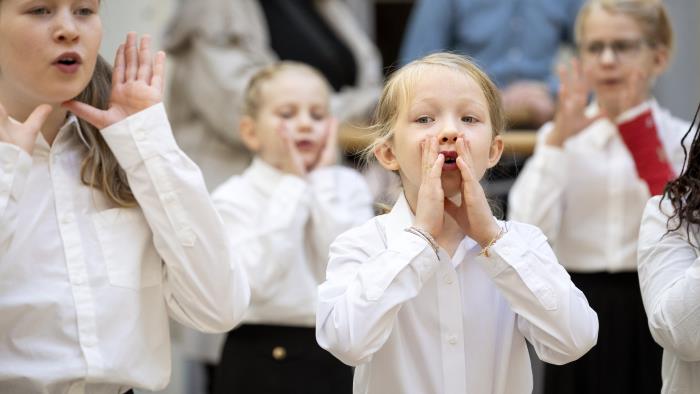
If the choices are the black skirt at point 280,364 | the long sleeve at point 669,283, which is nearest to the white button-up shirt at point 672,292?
the long sleeve at point 669,283

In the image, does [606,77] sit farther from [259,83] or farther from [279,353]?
[279,353]

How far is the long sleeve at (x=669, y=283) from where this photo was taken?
2.16m

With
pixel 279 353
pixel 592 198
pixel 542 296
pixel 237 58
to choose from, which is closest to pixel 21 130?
pixel 542 296

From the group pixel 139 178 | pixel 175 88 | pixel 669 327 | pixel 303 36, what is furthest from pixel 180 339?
pixel 669 327

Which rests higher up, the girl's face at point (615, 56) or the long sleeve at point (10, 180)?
the girl's face at point (615, 56)

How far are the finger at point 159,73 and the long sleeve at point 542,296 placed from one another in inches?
32.9

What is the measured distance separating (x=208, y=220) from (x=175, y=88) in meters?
2.39

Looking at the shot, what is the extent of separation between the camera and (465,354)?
2127mm

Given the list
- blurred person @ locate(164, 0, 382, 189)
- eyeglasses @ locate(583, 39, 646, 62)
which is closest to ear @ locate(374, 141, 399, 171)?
eyeglasses @ locate(583, 39, 646, 62)

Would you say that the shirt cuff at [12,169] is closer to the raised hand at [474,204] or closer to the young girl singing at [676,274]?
the raised hand at [474,204]

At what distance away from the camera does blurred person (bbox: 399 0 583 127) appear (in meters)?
4.47

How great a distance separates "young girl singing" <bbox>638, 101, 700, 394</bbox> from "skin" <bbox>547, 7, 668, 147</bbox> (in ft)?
3.00

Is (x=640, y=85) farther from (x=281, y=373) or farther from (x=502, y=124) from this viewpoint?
(x=281, y=373)

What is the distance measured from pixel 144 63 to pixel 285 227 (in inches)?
37.1
